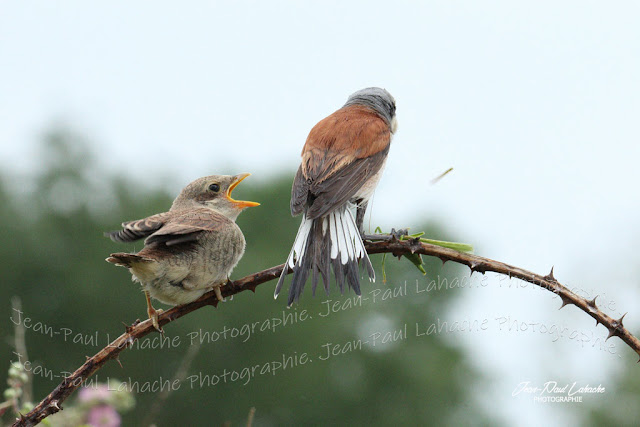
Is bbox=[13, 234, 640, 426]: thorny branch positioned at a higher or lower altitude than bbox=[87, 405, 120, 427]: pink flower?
higher

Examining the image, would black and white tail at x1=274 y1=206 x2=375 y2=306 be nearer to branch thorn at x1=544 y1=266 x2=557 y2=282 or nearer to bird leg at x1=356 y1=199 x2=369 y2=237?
bird leg at x1=356 y1=199 x2=369 y2=237

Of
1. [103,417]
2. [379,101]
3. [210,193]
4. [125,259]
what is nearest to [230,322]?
[379,101]

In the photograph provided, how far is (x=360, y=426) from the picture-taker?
119 ft

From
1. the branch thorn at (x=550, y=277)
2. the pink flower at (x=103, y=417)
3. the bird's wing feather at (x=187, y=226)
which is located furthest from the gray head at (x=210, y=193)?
the branch thorn at (x=550, y=277)

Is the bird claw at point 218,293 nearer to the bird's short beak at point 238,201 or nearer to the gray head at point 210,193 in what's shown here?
the bird's short beak at point 238,201

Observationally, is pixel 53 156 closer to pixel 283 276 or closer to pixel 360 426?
pixel 360 426

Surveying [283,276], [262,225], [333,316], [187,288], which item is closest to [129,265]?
[187,288]

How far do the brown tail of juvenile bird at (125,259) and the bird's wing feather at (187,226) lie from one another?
0.27ft

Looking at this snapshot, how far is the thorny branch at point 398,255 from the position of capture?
2.55 meters

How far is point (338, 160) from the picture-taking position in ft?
14.5

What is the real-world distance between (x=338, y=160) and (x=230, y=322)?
27.5 m

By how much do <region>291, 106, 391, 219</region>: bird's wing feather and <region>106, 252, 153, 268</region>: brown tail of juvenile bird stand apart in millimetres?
882

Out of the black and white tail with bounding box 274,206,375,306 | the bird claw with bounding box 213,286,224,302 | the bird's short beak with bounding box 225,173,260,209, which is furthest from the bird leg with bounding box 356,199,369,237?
the bird claw with bounding box 213,286,224,302

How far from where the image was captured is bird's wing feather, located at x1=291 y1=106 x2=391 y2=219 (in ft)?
Answer: 13.6
